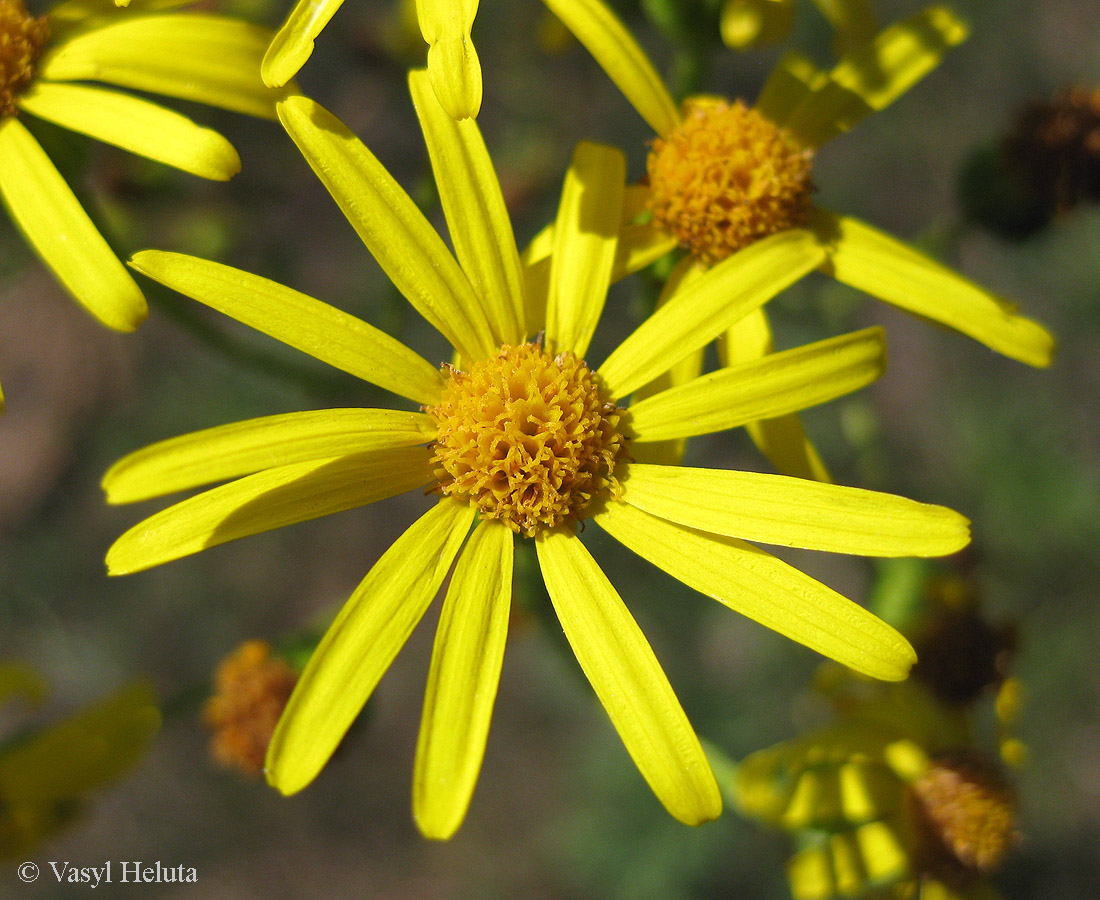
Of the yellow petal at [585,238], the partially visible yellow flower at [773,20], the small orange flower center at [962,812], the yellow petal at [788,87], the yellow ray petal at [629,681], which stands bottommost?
the small orange flower center at [962,812]

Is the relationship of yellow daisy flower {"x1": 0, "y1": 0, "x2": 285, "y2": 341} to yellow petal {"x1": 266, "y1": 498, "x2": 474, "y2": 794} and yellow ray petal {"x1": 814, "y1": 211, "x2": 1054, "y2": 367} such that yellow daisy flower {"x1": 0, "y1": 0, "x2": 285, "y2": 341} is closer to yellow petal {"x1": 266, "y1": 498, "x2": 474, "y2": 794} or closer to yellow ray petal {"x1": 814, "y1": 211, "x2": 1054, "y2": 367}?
yellow petal {"x1": 266, "y1": 498, "x2": 474, "y2": 794}

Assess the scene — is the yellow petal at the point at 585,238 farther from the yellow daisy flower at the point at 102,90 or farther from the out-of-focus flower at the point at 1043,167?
the out-of-focus flower at the point at 1043,167

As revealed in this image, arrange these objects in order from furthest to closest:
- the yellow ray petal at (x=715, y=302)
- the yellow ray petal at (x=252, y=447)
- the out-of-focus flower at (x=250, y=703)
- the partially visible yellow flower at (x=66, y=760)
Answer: the out-of-focus flower at (x=250, y=703) → the partially visible yellow flower at (x=66, y=760) → the yellow ray petal at (x=715, y=302) → the yellow ray petal at (x=252, y=447)

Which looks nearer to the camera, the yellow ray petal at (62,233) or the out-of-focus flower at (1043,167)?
the yellow ray petal at (62,233)

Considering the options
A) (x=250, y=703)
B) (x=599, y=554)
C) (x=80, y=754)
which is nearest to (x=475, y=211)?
(x=250, y=703)

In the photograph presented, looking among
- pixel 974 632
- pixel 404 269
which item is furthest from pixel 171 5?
pixel 974 632

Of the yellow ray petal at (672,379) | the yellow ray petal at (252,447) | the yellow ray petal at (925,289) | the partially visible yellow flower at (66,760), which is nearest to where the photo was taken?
the yellow ray petal at (252,447)

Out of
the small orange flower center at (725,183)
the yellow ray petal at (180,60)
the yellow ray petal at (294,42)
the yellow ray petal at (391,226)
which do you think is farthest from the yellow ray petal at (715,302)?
the yellow ray petal at (180,60)
